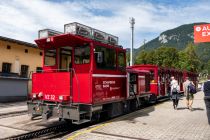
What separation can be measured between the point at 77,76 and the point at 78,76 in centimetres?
4

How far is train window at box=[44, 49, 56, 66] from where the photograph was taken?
1097cm

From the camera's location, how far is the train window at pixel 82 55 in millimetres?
10102

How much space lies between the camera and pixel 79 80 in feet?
32.8

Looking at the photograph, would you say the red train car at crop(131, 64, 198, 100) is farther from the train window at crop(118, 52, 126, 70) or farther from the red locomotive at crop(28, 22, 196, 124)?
Answer: the red locomotive at crop(28, 22, 196, 124)

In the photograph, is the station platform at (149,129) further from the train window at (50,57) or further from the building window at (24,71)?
the building window at (24,71)

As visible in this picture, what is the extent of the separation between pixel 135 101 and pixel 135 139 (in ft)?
20.0

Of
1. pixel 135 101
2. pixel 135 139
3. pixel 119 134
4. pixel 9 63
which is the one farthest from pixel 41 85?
pixel 9 63

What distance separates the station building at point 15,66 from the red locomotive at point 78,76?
1293cm

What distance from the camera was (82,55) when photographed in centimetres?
1028

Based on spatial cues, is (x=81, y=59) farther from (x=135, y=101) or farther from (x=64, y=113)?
(x=135, y=101)

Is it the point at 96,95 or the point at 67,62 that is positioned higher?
the point at 67,62

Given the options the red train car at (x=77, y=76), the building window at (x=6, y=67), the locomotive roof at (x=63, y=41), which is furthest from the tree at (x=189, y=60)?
the locomotive roof at (x=63, y=41)

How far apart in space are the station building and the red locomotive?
12.9m

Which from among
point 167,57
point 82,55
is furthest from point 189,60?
point 82,55
